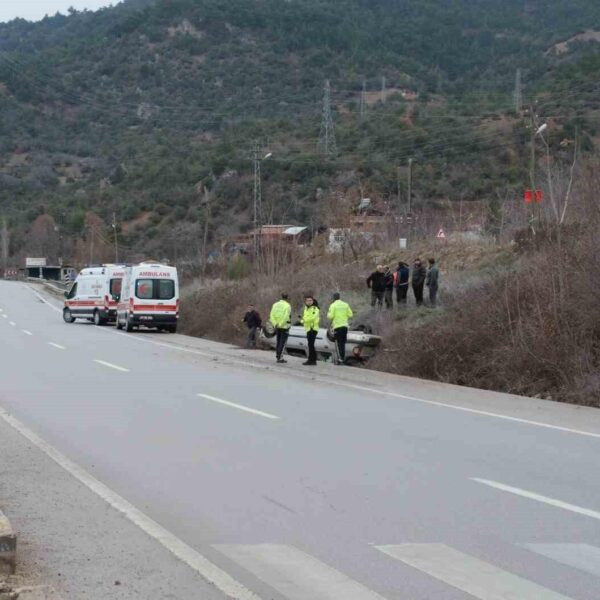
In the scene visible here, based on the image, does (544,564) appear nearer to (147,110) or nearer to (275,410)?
(275,410)

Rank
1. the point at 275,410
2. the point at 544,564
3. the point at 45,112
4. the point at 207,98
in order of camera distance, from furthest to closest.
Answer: the point at 45,112
the point at 207,98
the point at 275,410
the point at 544,564

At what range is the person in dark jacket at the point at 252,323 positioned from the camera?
1232 inches

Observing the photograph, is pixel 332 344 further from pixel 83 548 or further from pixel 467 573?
pixel 467 573

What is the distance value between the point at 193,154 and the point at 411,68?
162 ft

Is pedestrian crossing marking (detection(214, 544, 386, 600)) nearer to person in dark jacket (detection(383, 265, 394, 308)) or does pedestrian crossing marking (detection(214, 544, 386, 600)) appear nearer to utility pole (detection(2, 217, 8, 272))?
person in dark jacket (detection(383, 265, 394, 308))

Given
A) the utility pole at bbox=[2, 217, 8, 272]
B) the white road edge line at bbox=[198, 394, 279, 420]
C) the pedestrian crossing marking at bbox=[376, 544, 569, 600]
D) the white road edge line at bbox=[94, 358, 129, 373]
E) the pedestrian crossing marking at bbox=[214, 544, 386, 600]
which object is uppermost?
the utility pole at bbox=[2, 217, 8, 272]

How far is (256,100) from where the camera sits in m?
128

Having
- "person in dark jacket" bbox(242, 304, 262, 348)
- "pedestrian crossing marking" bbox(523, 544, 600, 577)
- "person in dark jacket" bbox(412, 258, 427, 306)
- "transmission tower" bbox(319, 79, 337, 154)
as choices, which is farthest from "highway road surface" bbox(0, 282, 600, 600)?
"transmission tower" bbox(319, 79, 337, 154)

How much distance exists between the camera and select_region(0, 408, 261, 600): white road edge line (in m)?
6.29

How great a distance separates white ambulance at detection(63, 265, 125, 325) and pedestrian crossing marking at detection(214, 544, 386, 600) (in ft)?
124

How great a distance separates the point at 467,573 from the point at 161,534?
2.28 meters

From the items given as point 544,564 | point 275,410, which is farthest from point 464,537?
point 275,410

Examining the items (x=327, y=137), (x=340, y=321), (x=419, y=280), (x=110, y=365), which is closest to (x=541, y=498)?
(x=340, y=321)

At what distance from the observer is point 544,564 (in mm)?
6906
